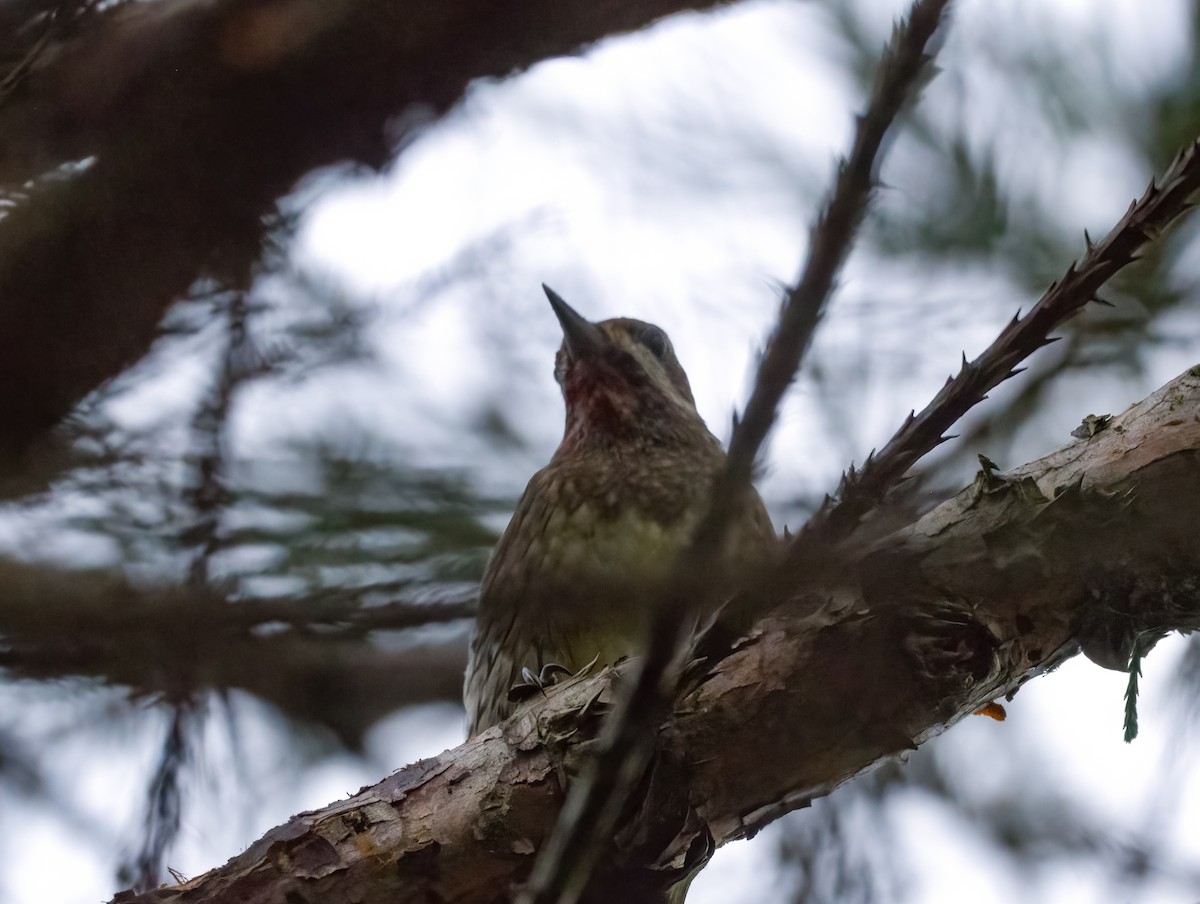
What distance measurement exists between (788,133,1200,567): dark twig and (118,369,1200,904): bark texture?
0.30 meters

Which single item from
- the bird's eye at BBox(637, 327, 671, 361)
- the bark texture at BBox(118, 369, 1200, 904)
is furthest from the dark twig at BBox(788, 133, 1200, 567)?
the bird's eye at BBox(637, 327, 671, 361)

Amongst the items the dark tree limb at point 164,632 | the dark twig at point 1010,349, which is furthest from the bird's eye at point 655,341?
the dark tree limb at point 164,632

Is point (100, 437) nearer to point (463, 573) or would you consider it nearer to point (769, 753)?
point (463, 573)

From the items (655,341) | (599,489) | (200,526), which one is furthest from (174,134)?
(655,341)

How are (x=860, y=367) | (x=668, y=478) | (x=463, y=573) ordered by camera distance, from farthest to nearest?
1. (x=668, y=478)
2. (x=860, y=367)
3. (x=463, y=573)

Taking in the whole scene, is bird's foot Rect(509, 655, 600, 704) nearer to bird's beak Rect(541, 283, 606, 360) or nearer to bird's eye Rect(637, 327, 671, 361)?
bird's beak Rect(541, 283, 606, 360)

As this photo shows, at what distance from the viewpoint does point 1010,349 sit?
4.24 ft

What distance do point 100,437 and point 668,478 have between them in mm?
1391

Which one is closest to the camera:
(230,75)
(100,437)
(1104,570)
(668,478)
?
(1104,570)

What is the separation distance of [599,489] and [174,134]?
4.22 ft

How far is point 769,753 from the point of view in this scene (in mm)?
1812

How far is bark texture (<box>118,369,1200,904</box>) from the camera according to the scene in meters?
1.70

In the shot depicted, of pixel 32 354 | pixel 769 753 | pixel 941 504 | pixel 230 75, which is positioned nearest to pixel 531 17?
pixel 230 75

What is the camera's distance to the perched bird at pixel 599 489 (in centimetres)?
261
